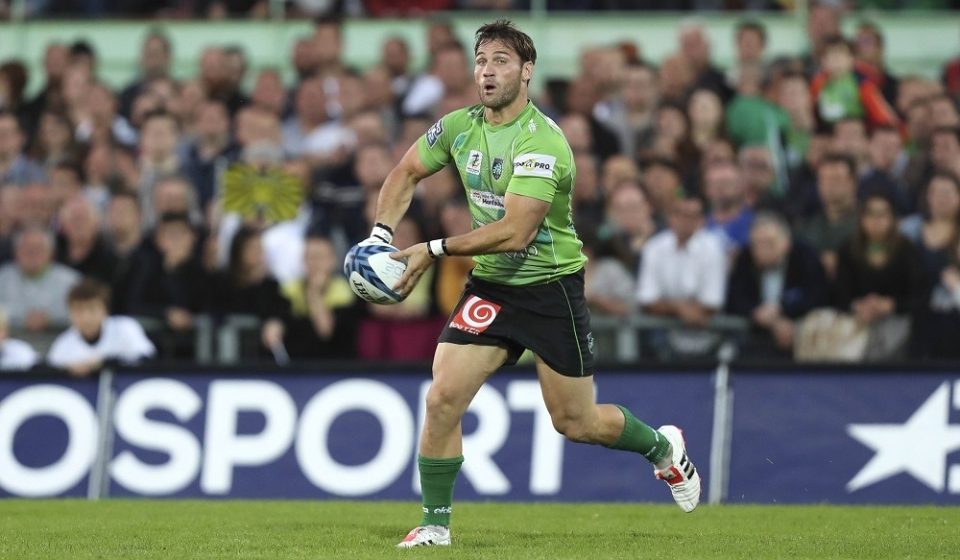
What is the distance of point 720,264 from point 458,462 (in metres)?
6.07

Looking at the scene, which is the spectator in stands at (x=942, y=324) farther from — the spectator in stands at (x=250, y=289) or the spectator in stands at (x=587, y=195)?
the spectator in stands at (x=250, y=289)

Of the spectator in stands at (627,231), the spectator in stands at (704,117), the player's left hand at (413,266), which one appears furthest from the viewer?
the spectator in stands at (704,117)

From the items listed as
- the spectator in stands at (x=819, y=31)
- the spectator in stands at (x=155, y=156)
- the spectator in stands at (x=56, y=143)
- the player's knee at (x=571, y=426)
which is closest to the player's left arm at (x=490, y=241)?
the player's knee at (x=571, y=426)

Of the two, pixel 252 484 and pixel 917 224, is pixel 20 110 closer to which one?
pixel 252 484

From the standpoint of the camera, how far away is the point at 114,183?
1662 centimetres

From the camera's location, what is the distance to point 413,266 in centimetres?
841

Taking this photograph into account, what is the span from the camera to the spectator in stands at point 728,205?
14945mm

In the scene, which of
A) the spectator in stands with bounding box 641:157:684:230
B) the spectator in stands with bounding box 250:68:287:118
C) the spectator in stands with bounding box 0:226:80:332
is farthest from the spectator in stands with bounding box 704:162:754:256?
the spectator in stands with bounding box 0:226:80:332

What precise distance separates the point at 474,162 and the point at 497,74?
19.5 inches

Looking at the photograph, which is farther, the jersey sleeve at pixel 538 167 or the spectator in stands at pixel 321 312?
the spectator in stands at pixel 321 312

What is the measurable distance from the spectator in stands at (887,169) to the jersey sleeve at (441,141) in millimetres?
6596

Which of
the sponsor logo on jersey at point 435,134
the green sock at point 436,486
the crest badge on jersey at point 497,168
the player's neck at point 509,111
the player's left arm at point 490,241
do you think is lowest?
the green sock at point 436,486

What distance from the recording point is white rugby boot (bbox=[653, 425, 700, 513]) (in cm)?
973

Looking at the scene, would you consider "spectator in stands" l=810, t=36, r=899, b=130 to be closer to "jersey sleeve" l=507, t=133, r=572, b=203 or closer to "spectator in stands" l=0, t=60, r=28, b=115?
"jersey sleeve" l=507, t=133, r=572, b=203
